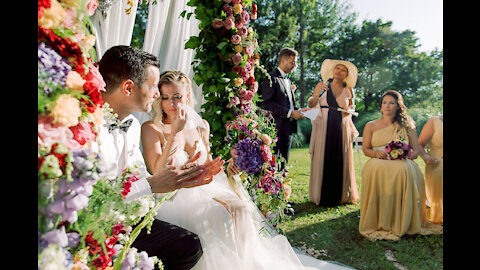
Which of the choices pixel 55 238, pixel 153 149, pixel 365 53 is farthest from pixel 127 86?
pixel 365 53

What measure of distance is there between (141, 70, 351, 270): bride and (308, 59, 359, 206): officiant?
87.5 inches

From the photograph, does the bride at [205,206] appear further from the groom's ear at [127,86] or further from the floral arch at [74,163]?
the floral arch at [74,163]

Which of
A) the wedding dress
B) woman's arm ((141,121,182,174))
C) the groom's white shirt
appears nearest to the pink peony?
the groom's white shirt

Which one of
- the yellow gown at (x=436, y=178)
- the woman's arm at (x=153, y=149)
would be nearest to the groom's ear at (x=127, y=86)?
the woman's arm at (x=153, y=149)

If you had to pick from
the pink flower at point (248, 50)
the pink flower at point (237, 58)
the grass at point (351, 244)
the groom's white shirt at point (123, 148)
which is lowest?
the grass at point (351, 244)

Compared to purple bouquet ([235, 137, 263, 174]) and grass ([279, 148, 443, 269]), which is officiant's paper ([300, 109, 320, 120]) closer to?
grass ([279, 148, 443, 269])

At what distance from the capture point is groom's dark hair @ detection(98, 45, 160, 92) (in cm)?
182

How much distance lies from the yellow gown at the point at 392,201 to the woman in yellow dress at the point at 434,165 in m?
0.26

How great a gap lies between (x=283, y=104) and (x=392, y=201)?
6.02 feet

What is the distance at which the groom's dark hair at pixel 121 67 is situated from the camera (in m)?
1.82

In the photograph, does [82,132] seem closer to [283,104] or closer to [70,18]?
[70,18]

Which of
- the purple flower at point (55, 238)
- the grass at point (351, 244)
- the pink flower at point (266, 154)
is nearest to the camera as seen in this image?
the purple flower at point (55, 238)

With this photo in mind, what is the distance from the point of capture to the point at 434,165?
3.98m
